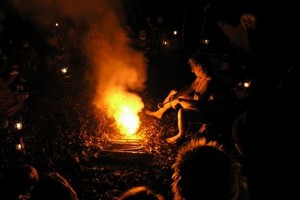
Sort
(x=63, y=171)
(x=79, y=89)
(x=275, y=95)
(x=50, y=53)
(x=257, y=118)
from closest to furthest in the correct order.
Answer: (x=257, y=118)
(x=275, y=95)
(x=63, y=171)
(x=79, y=89)
(x=50, y=53)

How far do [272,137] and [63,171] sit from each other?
4864mm

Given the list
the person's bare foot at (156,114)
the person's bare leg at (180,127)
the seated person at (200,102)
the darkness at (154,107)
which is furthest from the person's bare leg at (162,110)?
the person's bare leg at (180,127)

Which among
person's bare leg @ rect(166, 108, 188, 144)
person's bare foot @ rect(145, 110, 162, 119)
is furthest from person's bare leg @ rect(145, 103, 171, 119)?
person's bare leg @ rect(166, 108, 188, 144)

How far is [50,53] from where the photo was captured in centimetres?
1066

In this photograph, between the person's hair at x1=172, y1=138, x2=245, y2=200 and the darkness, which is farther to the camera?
the darkness

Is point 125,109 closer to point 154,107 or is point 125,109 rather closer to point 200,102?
point 154,107

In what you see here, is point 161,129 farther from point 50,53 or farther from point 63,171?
point 50,53

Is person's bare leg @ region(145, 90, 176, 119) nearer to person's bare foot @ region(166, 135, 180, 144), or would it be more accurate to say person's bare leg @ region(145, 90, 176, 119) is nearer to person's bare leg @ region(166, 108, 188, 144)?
person's bare leg @ region(166, 108, 188, 144)

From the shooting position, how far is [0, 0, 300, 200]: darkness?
3.62 meters

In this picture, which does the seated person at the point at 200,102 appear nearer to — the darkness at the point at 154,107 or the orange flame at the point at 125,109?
the darkness at the point at 154,107

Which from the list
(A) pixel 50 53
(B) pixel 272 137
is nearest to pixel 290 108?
(B) pixel 272 137

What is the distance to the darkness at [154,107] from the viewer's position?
11.9 ft

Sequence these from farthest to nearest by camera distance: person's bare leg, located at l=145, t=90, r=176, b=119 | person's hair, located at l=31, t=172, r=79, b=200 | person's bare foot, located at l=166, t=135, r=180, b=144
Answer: person's bare leg, located at l=145, t=90, r=176, b=119, person's bare foot, located at l=166, t=135, r=180, b=144, person's hair, located at l=31, t=172, r=79, b=200

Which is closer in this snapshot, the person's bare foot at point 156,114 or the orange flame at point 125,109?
the orange flame at point 125,109
